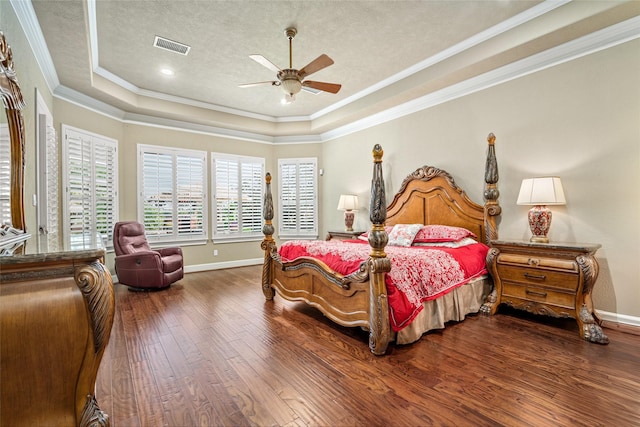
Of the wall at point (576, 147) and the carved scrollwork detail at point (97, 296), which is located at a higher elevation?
the wall at point (576, 147)

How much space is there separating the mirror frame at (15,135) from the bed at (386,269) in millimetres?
2364

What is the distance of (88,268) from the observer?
1.39 metres

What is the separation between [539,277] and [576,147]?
1.48 m

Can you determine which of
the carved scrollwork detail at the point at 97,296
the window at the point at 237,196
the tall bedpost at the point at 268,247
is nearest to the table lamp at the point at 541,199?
the tall bedpost at the point at 268,247

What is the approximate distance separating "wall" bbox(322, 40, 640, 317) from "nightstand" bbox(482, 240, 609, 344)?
0.34m

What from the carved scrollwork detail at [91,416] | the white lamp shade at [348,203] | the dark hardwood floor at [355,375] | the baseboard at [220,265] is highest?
the white lamp shade at [348,203]

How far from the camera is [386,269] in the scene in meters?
2.51

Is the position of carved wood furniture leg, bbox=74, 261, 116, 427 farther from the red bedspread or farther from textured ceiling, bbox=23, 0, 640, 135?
textured ceiling, bbox=23, 0, 640, 135

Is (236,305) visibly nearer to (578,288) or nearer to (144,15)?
(144,15)

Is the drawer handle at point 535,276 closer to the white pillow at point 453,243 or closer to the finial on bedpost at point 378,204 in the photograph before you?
the white pillow at point 453,243

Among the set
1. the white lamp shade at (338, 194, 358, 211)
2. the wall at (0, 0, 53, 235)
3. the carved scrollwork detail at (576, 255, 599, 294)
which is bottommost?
the carved scrollwork detail at (576, 255, 599, 294)

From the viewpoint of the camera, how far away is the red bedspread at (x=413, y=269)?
2.55 meters

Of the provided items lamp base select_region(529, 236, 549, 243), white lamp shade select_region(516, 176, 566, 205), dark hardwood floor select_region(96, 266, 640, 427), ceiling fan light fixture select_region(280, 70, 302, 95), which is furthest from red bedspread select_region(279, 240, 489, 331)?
ceiling fan light fixture select_region(280, 70, 302, 95)

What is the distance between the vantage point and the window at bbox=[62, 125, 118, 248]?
168 inches
